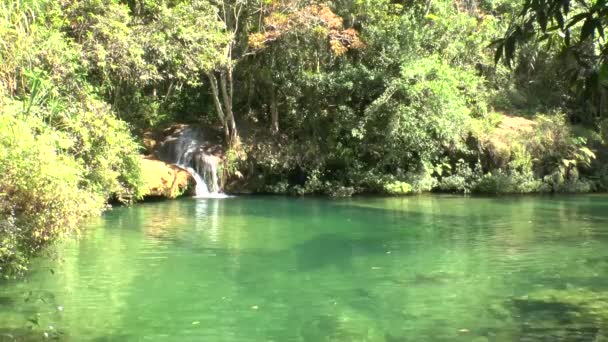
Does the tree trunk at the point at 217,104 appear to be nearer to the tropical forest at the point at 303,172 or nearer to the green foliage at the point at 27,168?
the tropical forest at the point at 303,172

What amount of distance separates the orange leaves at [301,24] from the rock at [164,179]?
517cm

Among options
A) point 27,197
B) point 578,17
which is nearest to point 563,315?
point 578,17

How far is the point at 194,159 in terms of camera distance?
23.3 metres

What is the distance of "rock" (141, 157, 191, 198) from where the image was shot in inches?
801

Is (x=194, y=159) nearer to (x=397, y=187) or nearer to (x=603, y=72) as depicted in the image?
(x=397, y=187)

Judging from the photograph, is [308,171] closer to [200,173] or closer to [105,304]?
[200,173]

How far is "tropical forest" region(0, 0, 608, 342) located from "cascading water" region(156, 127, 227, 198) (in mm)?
81

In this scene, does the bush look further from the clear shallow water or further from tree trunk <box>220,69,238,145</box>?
tree trunk <box>220,69,238,145</box>

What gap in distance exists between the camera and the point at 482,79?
85.1ft

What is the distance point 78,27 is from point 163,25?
3167 mm

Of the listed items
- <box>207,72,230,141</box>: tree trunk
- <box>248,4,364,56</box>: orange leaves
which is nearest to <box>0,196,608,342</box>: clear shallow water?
<box>207,72,230,141</box>: tree trunk

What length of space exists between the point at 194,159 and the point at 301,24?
6.33 metres

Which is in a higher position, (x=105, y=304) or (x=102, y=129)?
(x=102, y=129)

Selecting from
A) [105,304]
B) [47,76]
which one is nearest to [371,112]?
[47,76]
